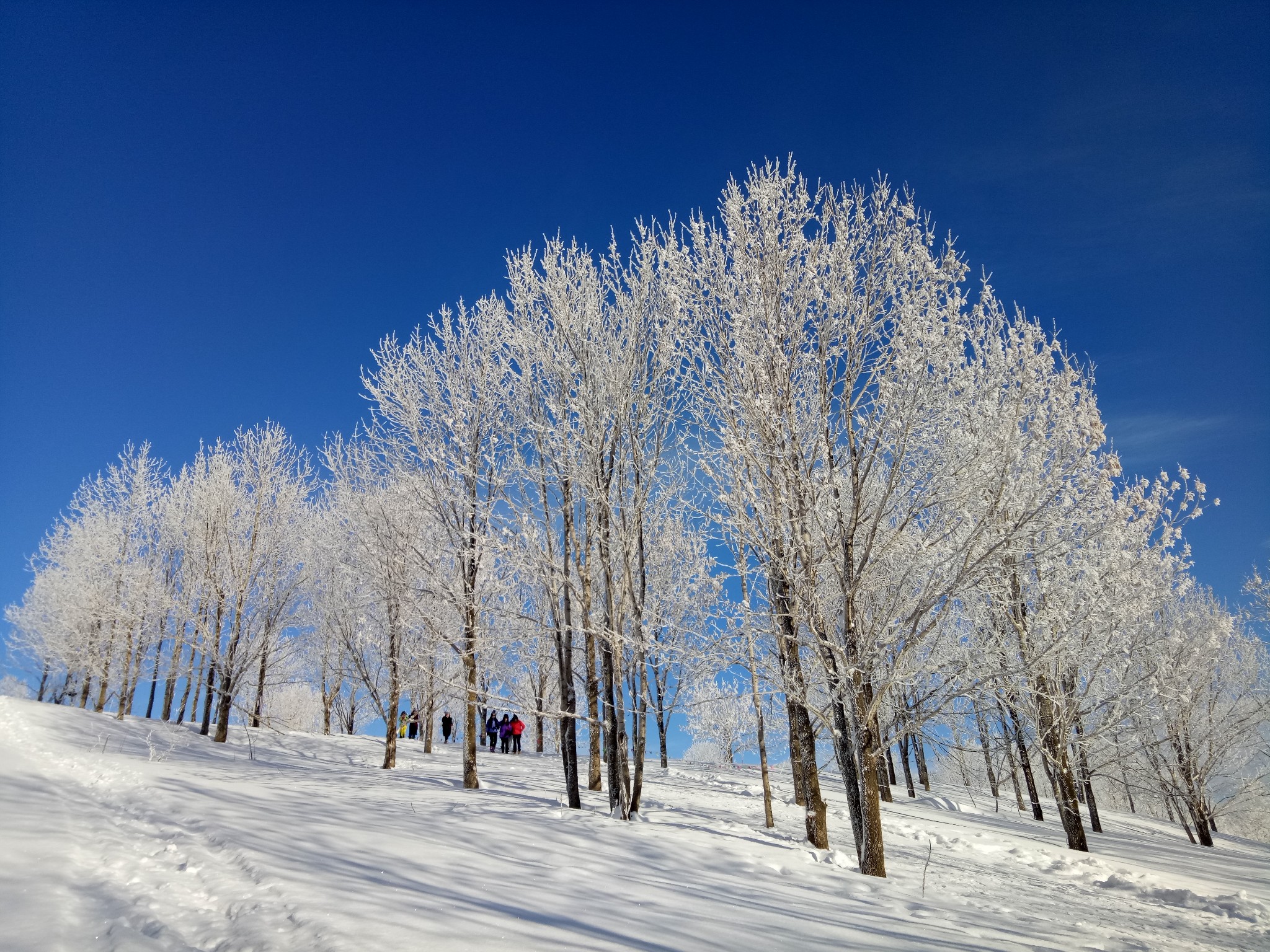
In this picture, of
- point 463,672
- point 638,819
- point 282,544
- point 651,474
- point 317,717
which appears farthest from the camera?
point 317,717

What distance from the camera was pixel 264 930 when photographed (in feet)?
12.1

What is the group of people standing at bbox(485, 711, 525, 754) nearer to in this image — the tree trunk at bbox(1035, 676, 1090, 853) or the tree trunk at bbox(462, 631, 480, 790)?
the tree trunk at bbox(462, 631, 480, 790)

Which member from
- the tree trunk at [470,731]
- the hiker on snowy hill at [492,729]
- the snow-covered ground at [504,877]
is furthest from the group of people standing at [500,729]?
the snow-covered ground at [504,877]

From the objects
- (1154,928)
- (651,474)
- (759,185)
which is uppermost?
(759,185)

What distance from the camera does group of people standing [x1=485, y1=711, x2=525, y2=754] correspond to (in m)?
20.2

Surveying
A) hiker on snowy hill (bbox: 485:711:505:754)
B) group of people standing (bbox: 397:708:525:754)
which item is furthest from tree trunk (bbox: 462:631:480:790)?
hiker on snowy hill (bbox: 485:711:505:754)

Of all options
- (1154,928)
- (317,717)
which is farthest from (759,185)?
(317,717)

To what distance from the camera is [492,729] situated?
22.4 metres

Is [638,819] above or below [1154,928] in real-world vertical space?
above

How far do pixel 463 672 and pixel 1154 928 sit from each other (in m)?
9.17

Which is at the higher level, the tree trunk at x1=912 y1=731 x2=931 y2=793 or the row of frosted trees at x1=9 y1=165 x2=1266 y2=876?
the row of frosted trees at x1=9 y1=165 x2=1266 y2=876

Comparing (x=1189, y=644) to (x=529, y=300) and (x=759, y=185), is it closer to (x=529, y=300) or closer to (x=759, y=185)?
(x=759, y=185)

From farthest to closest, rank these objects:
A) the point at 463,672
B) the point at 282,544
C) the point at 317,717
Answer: the point at 317,717 < the point at 282,544 < the point at 463,672

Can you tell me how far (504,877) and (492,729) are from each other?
18628 millimetres
